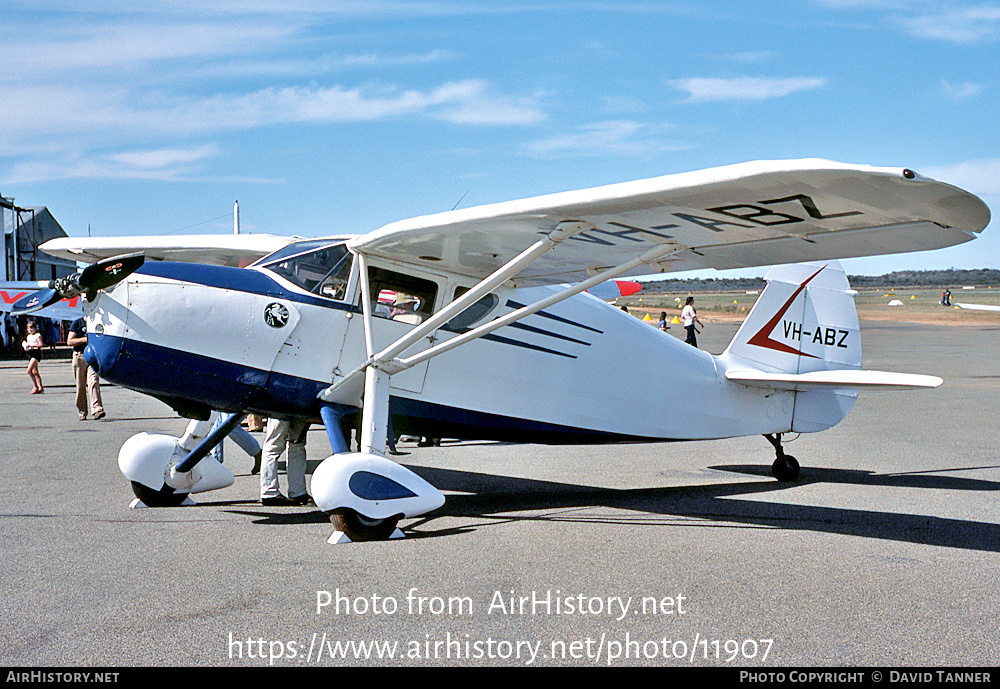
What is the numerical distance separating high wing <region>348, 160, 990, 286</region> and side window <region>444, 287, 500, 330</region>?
0.75 ft

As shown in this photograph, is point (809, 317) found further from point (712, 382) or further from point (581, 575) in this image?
point (581, 575)

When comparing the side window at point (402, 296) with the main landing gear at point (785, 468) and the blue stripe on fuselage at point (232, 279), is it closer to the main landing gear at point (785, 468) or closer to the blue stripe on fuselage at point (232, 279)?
the blue stripe on fuselage at point (232, 279)

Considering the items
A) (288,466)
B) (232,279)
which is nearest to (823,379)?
(288,466)

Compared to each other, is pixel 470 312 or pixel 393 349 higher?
pixel 470 312

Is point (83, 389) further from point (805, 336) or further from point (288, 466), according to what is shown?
point (805, 336)

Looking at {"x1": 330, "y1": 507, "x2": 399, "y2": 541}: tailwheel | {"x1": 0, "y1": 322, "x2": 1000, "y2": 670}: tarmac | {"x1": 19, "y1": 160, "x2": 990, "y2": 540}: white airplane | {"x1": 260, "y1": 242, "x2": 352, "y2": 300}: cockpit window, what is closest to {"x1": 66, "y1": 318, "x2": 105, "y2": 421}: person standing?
{"x1": 0, "y1": 322, "x2": 1000, "y2": 670}: tarmac

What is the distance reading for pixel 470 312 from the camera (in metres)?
7.82

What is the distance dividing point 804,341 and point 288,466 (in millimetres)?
5319

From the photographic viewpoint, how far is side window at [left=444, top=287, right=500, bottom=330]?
776 cm

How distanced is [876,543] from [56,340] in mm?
44916

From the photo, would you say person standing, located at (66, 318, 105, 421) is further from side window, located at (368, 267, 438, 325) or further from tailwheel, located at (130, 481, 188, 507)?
side window, located at (368, 267, 438, 325)

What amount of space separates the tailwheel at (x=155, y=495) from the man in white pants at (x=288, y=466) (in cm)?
75

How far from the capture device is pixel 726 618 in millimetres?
4648
